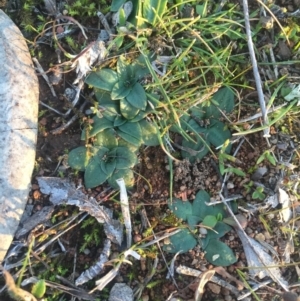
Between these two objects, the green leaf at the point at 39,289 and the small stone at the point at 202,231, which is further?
the small stone at the point at 202,231

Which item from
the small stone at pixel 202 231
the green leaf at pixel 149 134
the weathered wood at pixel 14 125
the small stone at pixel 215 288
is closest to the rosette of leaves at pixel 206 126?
the green leaf at pixel 149 134

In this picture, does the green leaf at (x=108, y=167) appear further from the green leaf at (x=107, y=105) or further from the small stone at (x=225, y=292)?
the small stone at (x=225, y=292)

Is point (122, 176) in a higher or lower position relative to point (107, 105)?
lower

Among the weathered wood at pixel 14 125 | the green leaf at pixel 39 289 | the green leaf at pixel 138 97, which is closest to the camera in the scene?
the green leaf at pixel 39 289

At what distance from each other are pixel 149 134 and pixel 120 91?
0.77 feet

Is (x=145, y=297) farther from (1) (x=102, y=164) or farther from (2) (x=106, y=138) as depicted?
(2) (x=106, y=138)

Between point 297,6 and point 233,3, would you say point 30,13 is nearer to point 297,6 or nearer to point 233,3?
point 233,3

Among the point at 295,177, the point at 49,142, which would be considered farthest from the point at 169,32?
the point at 295,177

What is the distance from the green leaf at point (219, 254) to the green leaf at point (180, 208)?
0.17 meters

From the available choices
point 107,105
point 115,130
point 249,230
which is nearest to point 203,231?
point 249,230

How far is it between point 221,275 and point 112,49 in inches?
44.8

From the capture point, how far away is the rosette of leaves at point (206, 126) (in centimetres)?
222

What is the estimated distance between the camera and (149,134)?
7.14ft

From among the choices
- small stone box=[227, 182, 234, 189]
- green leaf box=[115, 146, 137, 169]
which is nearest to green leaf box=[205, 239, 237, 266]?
small stone box=[227, 182, 234, 189]
